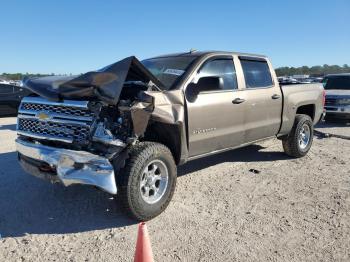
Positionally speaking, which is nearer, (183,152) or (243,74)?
(183,152)

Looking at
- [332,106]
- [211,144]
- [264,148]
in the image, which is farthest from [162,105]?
[332,106]

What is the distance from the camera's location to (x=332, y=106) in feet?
42.5

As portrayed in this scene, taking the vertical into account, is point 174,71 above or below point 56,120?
above

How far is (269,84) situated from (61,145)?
3.86m

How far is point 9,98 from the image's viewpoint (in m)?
13.7

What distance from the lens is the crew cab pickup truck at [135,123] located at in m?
3.87

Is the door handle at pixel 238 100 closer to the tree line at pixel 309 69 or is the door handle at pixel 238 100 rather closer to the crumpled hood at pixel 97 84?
the crumpled hood at pixel 97 84

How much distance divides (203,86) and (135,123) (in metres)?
1.27

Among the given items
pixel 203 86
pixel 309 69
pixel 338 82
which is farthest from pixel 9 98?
pixel 309 69

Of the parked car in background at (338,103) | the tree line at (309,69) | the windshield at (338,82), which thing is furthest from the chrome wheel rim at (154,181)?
the tree line at (309,69)

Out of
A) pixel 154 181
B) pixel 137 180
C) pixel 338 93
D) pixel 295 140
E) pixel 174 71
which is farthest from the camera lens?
pixel 338 93

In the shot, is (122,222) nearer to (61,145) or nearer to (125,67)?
(61,145)

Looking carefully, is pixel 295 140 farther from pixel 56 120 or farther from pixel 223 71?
pixel 56 120

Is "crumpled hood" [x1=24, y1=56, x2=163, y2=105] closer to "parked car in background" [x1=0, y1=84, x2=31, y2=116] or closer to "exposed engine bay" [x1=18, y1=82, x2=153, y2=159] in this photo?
"exposed engine bay" [x1=18, y1=82, x2=153, y2=159]
